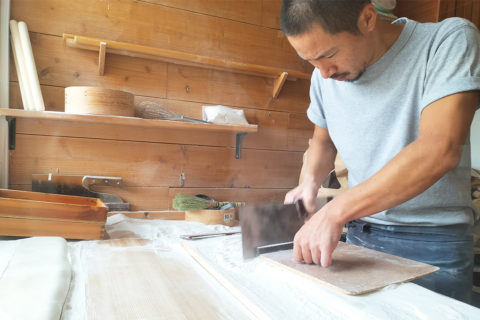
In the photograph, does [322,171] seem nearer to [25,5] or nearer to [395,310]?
[395,310]

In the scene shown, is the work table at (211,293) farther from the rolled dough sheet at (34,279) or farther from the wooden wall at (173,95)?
the wooden wall at (173,95)

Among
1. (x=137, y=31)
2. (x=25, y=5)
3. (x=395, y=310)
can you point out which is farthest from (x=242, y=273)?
(x=25, y=5)

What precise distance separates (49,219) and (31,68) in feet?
2.01

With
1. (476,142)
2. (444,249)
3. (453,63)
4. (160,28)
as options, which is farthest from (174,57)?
(476,142)

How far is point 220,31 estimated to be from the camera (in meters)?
1.57

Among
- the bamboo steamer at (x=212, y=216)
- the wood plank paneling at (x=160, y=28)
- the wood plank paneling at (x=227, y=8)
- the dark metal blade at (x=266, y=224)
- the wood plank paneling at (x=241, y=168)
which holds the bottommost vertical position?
the bamboo steamer at (x=212, y=216)

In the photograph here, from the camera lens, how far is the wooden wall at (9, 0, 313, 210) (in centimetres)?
131

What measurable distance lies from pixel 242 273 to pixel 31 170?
1.06 metres

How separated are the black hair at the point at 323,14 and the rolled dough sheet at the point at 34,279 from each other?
59 cm

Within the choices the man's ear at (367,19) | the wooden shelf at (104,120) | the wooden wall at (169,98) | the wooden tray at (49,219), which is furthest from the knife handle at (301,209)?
the wooden wall at (169,98)

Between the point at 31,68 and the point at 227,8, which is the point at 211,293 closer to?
the point at 31,68

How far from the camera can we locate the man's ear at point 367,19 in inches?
26.6

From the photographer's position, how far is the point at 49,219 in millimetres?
878

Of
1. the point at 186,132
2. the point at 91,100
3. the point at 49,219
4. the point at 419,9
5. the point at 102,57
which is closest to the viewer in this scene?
the point at 49,219
